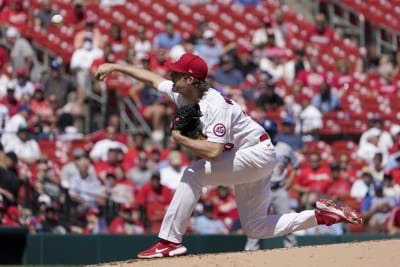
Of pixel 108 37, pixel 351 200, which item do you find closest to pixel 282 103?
pixel 351 200

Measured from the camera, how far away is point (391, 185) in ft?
47.0

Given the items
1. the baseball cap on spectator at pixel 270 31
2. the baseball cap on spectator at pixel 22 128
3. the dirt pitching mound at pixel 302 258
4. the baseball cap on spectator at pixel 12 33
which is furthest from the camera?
the baseball cap on spectator at pixel 270 31

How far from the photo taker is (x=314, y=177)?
48.2 feet

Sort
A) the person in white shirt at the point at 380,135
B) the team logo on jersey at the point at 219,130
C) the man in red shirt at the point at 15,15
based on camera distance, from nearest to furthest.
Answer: the team logo on jersey at the point at 219,130 → the person in white shirt at the point at 380,135 → the man in red shirt at the point at 15,15

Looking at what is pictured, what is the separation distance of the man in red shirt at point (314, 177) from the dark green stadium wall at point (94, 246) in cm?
125

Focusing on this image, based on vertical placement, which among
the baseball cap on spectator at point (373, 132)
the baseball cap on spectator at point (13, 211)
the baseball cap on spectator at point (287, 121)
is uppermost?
the baseball cap on spectator at point (287, 121)

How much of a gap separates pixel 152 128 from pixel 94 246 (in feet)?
11.4

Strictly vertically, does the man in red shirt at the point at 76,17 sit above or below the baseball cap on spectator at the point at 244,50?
above

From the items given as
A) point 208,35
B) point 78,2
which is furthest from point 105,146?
point 78,2

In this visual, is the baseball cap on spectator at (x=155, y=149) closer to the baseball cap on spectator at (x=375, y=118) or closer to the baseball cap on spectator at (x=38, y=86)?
the baseball cap on spectator at (x=38, y=86)

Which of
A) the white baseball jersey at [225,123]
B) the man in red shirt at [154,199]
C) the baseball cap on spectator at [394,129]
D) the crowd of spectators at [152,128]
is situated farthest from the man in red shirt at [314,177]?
the white baseball jersey at [225,123]

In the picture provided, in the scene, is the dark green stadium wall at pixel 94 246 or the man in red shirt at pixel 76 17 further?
the man in red shirt at pixel 76 17

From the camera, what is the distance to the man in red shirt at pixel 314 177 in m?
14.5

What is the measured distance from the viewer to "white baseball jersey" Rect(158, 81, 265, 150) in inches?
309
